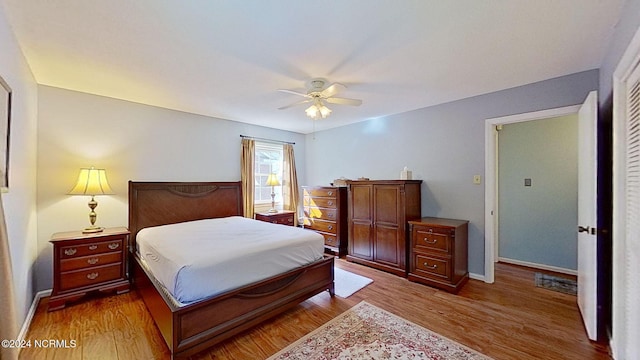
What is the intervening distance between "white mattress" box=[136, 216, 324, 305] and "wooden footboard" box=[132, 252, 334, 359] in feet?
0.24

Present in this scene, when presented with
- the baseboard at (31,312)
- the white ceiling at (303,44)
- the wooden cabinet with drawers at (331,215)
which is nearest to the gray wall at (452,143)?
the white ceiling at (303,44)

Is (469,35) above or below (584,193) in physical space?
above

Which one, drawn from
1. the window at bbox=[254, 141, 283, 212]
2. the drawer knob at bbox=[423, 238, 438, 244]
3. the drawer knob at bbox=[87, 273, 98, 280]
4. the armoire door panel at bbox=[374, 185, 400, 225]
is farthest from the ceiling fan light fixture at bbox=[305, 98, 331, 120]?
the drawer knob at bbox=[87, 273, 98, 280]

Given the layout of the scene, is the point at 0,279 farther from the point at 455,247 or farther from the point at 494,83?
the point at 494,83

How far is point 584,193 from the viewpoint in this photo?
2.36 meters

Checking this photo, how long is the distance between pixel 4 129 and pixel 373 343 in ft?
10.8

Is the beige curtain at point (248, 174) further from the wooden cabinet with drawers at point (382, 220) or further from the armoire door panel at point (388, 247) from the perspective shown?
the armoire door panel at point (388, 247)

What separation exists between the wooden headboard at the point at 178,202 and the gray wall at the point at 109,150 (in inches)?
7.7

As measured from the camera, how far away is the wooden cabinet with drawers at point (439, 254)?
3170mm

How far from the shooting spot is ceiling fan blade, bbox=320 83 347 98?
2635 mm

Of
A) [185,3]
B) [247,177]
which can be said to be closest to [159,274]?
[185,3]

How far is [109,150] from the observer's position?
3457 mm

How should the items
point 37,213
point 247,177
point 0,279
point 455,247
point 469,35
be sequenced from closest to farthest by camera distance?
point 0,279 < point 469,35 < point 37,213 < point 455,247 < point 247,177

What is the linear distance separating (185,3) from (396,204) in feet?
10.6
